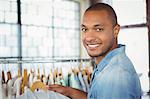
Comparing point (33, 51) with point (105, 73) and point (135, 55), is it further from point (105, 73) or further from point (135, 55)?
point (105, 73)

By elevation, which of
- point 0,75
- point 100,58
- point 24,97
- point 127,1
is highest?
point 127,1

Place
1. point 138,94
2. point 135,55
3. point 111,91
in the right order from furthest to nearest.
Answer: point 135,55
point 138,94
point 111,91

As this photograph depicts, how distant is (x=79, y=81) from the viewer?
2.99 metres

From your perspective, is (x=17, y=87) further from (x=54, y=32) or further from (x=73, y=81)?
(x=54, y=32)

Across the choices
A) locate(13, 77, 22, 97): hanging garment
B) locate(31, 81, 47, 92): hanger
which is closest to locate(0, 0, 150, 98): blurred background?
locate(31, 81, 47, 92): hanger

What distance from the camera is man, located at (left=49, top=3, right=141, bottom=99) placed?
4.01 feet

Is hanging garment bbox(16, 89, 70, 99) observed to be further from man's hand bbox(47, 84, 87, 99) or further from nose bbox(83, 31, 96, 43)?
nose bbox(83, 31, 96, 43)

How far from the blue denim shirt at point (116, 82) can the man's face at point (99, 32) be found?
0.08m

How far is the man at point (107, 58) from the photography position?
1.22m

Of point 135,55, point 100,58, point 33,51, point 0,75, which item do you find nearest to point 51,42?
point 33,51

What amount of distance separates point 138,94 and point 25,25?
2734 mm

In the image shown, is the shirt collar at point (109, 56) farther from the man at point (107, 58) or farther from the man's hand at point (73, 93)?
the man's hand at point (73, 93)

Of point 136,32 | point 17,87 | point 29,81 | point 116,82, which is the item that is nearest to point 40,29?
point 136,32

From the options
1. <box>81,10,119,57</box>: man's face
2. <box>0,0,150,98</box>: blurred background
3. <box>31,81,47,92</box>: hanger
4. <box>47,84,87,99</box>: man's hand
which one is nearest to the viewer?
<box>81,10,119,57</box>: man's face
